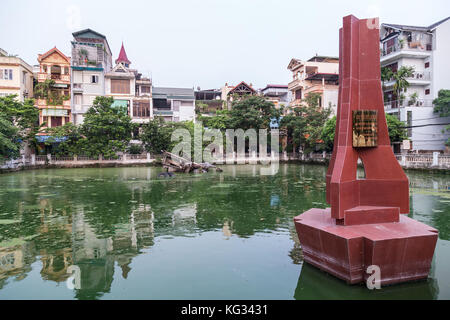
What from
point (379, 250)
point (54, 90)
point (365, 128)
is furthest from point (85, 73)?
point (379, 250)

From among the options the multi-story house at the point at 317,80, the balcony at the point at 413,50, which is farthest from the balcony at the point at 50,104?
the balcony at the point at 413,50

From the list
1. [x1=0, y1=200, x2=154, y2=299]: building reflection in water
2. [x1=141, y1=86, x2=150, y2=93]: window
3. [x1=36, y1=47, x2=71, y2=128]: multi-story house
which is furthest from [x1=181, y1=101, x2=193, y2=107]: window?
[x1=0, y1=200, x2=154, y2=299]: building reflection in water

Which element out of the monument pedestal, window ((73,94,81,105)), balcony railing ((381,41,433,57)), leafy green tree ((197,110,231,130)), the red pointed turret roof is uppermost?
the red pointed turret roof

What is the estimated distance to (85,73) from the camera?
3616cm

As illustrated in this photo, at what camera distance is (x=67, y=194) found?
1438 centimetres

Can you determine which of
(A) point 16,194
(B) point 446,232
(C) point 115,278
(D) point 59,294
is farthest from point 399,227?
(A) point 16,194

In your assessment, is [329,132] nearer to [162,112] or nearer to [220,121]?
[220,121]

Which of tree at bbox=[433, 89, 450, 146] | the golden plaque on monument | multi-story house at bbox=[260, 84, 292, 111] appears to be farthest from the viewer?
multi-story house at bbox=[260, 84, 292, 111]

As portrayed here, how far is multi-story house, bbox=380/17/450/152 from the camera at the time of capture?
28.2 m

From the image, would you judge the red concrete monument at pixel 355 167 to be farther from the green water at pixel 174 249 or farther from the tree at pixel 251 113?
the tree at pixel 251 113

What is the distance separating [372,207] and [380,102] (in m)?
1.90

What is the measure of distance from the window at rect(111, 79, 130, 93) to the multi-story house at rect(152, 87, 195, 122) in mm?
3795

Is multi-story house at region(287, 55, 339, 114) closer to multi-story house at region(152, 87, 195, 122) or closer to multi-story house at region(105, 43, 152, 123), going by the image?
multi-story house at region(152, 87, 195, 122)

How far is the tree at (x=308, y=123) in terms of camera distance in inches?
1315
